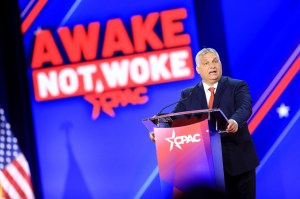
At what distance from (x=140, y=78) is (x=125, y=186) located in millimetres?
1057

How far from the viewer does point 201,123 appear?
2816mm

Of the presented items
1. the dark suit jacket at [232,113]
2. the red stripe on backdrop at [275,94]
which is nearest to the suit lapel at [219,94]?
the dark suit jacket at [232,113]

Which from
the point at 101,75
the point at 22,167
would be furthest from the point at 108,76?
the point at 22,167

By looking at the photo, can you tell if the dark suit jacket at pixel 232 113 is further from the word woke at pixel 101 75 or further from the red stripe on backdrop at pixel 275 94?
the word woke at pixel 101 75

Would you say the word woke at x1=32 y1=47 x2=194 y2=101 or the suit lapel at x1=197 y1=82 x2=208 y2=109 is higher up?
the word woke at x1=32 y1=47 x2=194 y2=101

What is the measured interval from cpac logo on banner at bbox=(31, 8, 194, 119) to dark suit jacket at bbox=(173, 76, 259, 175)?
1.89 metres

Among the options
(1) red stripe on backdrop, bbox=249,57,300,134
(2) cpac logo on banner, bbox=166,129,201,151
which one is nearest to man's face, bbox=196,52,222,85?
(2) cpac logo on banner, bbox=166,129,201,151

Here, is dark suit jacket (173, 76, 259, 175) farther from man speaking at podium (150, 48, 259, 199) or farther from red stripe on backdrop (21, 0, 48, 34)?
red stripe on backdrop (21, 0, 48, 34)

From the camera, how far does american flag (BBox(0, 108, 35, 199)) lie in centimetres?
525

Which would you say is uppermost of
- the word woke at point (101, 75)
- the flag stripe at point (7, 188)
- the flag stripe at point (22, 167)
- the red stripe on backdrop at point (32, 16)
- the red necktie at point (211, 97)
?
the red stripe on backdrop at point (32, 16)

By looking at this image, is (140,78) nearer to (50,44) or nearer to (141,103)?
(141,103)

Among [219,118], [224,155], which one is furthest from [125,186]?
[219,118]

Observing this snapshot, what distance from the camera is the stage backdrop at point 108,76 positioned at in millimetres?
5141

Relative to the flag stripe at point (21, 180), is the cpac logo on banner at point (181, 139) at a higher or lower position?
higher
